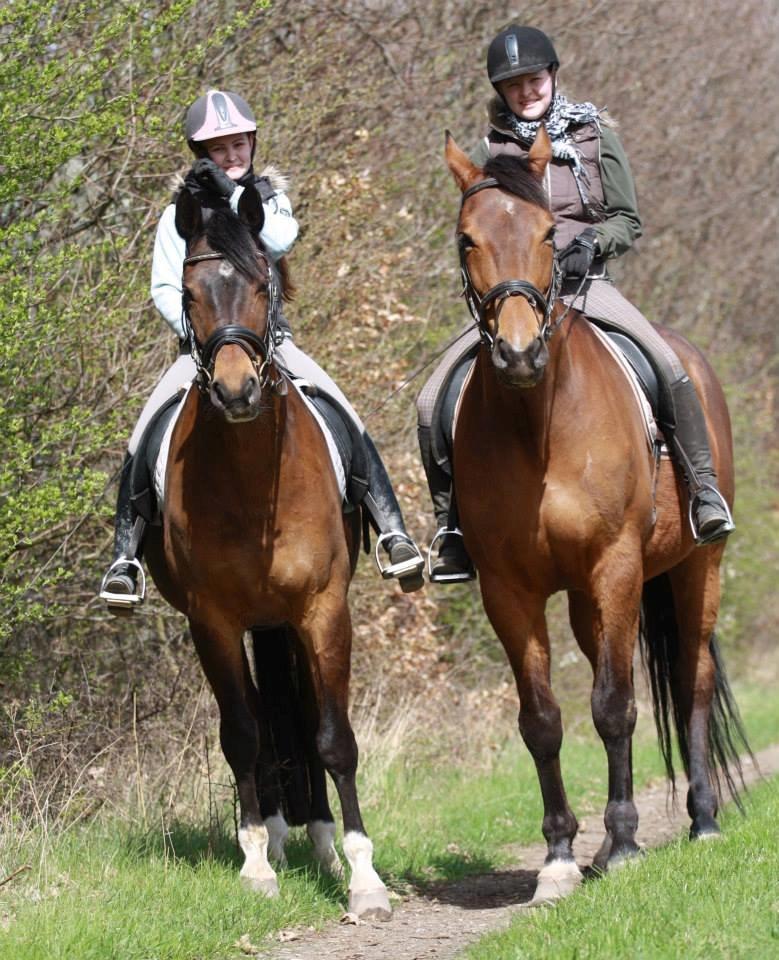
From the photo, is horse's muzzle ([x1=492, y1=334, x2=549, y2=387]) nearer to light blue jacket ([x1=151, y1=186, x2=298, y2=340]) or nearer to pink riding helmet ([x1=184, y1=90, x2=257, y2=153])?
light blue jacket ([x1=151, y1=186, x2=298, y2=340])

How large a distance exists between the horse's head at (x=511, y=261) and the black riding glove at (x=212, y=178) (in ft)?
3.28

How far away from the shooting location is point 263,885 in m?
6.64

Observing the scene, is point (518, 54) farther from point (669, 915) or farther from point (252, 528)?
point (669, 915)

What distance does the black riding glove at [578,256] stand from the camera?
275 inches

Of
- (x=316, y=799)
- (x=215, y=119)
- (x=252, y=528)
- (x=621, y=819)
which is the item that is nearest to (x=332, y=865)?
(x=316, y=799)

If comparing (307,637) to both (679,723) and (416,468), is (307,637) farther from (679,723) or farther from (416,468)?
(416,468)

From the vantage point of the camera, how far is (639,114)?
60.0 feet

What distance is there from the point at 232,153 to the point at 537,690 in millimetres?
2856

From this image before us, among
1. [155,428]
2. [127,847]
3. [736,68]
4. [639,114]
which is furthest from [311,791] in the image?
[736,68]

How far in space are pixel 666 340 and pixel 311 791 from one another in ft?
10.1

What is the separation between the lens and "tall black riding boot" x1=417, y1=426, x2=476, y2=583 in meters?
7.41

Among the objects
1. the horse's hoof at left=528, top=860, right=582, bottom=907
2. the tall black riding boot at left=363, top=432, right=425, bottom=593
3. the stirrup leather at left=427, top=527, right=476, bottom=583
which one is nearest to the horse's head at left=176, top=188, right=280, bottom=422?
the tall black riding boot at left=363, top=432, right=425, bottom=593

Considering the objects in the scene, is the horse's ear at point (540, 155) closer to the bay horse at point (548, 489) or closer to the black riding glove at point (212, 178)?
the bay horse at point (548, 489)

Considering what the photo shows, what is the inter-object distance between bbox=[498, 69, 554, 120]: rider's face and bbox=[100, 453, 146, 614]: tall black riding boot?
254 cm
